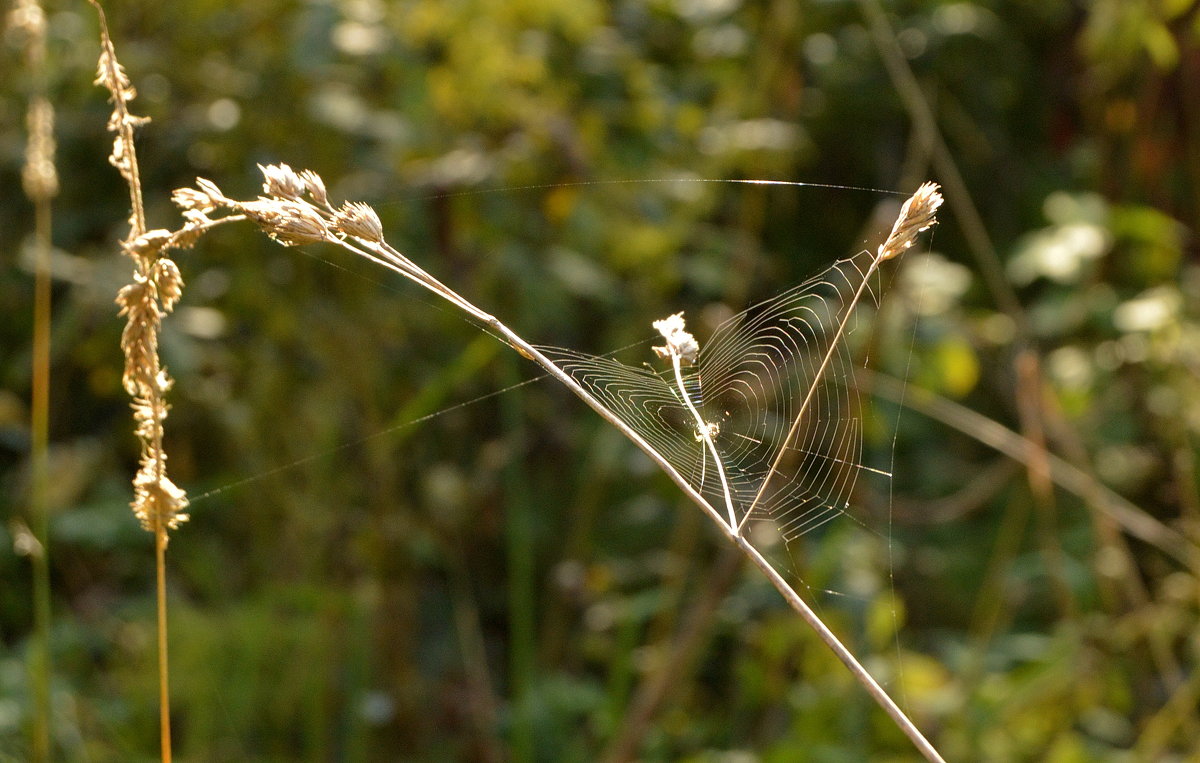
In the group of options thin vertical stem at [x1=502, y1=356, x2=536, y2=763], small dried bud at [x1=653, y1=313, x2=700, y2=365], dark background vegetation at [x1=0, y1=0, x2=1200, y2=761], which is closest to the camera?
small dried bud at [x1=653, y1=313, x2=700, y2=365]

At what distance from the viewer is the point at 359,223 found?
1.81 ft

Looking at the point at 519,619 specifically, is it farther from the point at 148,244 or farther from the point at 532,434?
the point at 148,244

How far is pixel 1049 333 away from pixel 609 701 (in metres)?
1.27

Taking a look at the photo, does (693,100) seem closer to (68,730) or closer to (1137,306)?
(1137,306)

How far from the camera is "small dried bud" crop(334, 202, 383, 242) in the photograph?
0.55m

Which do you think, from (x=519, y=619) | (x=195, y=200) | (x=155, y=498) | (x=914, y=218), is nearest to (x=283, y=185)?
(x=195, y=200)

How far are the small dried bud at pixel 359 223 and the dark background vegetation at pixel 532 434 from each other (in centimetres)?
122

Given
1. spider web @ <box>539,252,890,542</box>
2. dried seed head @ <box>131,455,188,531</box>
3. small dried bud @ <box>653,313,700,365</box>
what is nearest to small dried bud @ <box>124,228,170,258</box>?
dried seed head @ <box>131,455,188,531</box>

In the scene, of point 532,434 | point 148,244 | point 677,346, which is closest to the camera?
point 148,244

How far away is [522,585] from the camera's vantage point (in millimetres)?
1769

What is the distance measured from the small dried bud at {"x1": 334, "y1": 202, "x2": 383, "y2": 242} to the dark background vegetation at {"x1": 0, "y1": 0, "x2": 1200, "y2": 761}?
1.22 m

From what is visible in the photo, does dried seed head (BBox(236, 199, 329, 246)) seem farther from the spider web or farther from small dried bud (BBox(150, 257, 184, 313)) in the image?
the spider web

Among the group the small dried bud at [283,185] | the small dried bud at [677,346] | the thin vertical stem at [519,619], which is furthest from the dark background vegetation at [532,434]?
the small dried bud at [283,185]

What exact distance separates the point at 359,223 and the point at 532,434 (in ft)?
6.06
